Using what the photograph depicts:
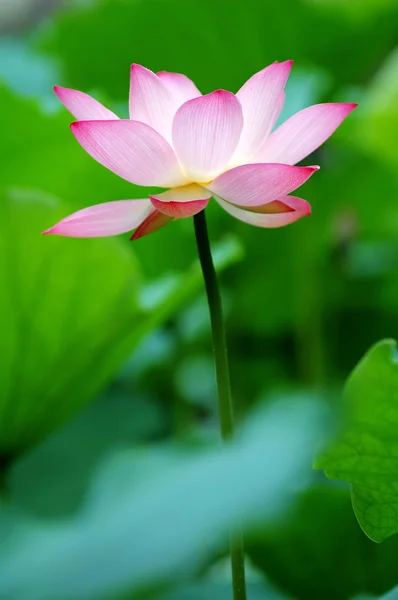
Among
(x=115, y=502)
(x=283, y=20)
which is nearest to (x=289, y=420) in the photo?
(x=115, y=502)

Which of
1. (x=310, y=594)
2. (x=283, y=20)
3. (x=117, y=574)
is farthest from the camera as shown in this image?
(x=283, y=20)

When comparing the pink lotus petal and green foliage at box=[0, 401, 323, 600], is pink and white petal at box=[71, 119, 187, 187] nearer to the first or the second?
the pink lotus petal

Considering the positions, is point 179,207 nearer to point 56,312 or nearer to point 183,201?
point 183,201

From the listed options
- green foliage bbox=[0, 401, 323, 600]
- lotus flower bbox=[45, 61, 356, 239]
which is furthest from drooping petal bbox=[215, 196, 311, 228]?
green foliage bbox=[0, 401, 323, 600]

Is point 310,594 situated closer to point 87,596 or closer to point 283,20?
point 87,596

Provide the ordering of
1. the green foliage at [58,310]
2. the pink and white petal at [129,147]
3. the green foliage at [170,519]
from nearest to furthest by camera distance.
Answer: the green foliage at [170,519], the pink and white petal at [129,147], the green foliage at [58,310]

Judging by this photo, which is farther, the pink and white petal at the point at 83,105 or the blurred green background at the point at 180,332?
the pink and white petal at the point at 83,105

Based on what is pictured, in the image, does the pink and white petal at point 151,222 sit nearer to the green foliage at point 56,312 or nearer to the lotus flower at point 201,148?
the lotus flower at point 201,148

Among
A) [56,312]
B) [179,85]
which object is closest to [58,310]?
[56,312]

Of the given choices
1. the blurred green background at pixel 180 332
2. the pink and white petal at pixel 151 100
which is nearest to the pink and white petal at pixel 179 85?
the pink and white petal at pixel 151 100
